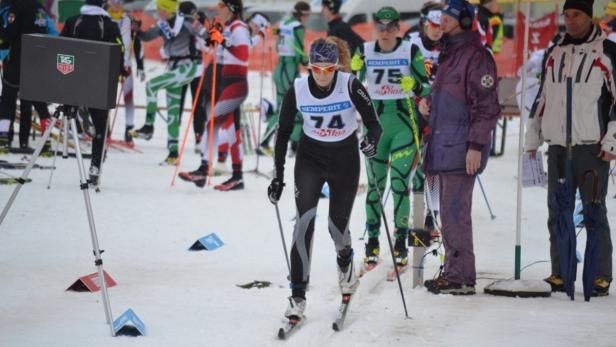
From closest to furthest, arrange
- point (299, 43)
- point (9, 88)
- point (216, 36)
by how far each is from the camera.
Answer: point (216, 36) < point (9, 88) < point (299, 43)

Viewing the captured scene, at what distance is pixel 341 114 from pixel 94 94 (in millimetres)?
1630

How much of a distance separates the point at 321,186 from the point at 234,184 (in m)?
5.96

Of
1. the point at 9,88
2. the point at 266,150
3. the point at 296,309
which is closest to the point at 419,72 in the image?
the point at 296,309

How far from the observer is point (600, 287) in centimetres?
754

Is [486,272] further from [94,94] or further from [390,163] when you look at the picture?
[94,94]

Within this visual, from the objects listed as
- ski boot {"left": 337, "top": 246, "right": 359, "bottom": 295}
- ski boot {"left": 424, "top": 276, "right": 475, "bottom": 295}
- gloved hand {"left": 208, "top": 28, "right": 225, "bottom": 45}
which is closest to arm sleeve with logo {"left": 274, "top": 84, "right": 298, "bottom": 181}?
ski boot {"left": 337, "top": 246, "right": 359, "bottom": 295}

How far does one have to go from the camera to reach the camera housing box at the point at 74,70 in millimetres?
6254

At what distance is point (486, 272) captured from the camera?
8.46m

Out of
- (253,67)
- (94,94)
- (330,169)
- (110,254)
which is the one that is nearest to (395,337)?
(330,169)

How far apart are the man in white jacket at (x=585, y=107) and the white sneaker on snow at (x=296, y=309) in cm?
222

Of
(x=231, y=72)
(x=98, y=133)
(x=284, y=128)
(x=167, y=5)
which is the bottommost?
(x=98, y=133)

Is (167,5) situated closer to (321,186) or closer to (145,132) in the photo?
(145,132)

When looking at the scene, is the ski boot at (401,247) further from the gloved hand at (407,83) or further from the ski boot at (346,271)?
the ski boot at (346,271)

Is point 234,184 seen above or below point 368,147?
below
